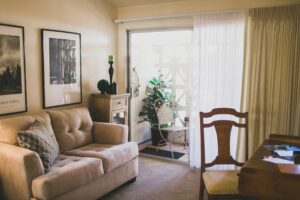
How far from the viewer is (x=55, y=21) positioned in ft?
12.3

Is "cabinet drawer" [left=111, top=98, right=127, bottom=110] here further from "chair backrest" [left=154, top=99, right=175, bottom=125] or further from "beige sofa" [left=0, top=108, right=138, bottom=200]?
"chair backrest" [left=154, top=99, right=175, bottom=125]

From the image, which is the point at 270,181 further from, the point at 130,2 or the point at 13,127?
the point at 130,2

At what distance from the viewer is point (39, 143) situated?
2.82 meters

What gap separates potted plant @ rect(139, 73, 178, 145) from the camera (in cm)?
532

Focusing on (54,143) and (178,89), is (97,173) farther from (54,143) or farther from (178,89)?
(178,89)

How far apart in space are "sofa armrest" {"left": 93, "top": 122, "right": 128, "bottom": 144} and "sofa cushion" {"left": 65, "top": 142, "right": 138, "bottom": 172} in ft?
0.35

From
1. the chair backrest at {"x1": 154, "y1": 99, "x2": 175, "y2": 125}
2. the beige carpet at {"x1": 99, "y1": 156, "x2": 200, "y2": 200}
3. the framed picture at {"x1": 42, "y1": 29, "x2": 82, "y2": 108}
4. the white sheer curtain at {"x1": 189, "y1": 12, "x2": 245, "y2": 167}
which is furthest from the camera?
the chair backrest at {"x1": 154, "y1": 99, "x2": 175, "y2": 125}

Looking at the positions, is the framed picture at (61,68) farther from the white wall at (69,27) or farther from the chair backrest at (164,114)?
the chair backrest at (164,114)

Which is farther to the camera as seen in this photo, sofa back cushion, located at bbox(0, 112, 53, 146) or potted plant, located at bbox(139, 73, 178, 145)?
potted plant, located at bbox(139, 73, 178, 145)

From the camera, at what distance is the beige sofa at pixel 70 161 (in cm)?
256

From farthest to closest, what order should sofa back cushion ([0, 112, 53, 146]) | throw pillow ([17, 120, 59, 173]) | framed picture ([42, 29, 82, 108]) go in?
framed picture ([42, 29, 82, 108]), sofa back cushion ([0, 112, 53, 146]), throw pillow ([17, 120, 59, 173])

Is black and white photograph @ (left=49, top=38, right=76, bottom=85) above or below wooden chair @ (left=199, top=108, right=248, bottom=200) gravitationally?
above

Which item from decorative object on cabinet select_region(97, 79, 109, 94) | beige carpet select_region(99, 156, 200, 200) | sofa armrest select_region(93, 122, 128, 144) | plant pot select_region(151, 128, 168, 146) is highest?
decorative object on cabinet select_region(97, 79, 109, 94)

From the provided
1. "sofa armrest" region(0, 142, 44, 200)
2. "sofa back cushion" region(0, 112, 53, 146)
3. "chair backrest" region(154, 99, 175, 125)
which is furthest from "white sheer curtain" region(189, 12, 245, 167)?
"sofa armrest" region(0, 142, 44, 200)
